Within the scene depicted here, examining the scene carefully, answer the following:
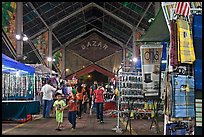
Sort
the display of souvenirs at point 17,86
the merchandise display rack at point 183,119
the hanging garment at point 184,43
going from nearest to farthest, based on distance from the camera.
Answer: the hanging garment at point 184,43 → the merchandise display rack at point 183,119 → the display of souvenirs at point 17,86

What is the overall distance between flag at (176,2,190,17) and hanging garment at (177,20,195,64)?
219mm

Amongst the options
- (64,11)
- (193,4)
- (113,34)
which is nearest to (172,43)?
(193,4)

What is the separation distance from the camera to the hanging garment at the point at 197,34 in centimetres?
549

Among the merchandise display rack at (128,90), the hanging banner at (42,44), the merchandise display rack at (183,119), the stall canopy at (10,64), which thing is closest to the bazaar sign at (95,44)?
the hanging banner at (42,44)

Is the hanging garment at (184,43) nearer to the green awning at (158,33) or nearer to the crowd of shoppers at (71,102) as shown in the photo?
the green awning at (158,33)

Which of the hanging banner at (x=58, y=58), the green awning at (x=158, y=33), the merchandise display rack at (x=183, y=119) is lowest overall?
the merchandise display rack at (x=183, y=119)

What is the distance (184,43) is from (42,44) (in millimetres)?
21590

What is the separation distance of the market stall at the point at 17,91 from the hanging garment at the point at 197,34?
6.27 m

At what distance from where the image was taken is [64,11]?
25.7m

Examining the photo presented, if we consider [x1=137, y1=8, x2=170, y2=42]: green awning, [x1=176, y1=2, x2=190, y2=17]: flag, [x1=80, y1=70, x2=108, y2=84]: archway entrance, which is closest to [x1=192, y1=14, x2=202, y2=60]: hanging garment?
[x1=176, y1=2, x2=190, y2=17]: flag

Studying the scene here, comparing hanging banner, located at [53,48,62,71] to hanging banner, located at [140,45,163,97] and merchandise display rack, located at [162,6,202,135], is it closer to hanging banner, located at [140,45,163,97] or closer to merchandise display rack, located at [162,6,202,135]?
hanging banner, located at [140,45,163,97]

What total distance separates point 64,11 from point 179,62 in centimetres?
2107

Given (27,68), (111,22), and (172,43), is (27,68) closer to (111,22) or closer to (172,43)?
(172,43)

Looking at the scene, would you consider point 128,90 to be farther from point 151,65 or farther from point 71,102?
point 71,102
